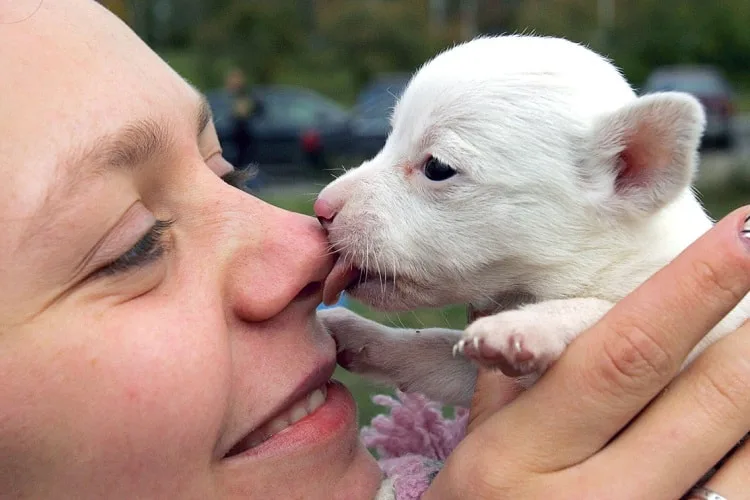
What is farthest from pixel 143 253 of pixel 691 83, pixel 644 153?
pixel 691 83

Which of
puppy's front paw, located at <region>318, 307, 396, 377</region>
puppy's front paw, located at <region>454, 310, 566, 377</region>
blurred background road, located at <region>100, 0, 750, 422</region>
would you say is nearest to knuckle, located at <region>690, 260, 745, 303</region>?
puppy's front paw, located at <region>454, 310, 566, 377</region>

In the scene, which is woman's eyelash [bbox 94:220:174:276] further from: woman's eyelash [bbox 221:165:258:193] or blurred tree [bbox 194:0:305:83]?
blurred tree [bbox 194:0:305:83]

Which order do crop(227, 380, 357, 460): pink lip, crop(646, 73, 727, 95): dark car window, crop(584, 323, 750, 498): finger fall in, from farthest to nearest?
1. crop(646, 73, 727, 95): dark car window
2. crop(227, 380, 357, 460): pink lip
3. crop(584, 323, 750, 498): finger

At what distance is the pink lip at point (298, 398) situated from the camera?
177 centimetres

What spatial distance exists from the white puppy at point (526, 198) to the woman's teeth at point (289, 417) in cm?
27

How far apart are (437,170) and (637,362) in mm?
784

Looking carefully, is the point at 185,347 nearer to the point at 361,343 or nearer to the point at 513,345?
the point at 513,345

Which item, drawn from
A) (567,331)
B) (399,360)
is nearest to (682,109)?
(567,331)

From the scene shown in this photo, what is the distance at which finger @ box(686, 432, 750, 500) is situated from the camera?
1.70m

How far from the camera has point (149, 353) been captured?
1.60 metres

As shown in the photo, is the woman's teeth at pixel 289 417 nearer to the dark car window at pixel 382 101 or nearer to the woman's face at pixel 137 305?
the woman's face at pixel 137 305

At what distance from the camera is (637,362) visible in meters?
1.66

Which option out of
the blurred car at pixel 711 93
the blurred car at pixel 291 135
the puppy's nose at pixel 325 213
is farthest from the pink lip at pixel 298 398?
the blurred car at pixel 711 93

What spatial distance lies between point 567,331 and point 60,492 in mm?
1051
